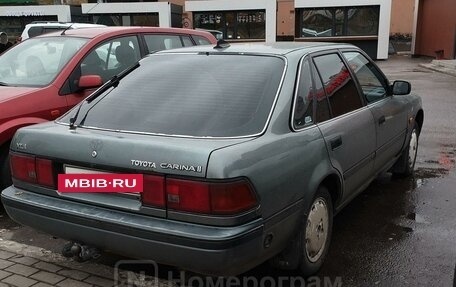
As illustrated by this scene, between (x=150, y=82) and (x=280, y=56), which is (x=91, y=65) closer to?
(x=150, y=82)

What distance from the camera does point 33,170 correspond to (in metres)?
3.10

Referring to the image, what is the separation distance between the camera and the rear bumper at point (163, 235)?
2.50 m

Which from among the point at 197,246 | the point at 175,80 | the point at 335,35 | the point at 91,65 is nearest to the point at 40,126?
the point at 175,80

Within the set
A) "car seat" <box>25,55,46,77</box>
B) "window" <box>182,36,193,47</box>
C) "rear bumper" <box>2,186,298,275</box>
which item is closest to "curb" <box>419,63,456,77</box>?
"window" <box>182,36,193,47</box>

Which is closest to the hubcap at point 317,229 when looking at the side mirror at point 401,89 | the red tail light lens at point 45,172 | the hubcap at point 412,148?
the red tail light lens at point 45,172

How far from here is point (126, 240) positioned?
8.88 ft

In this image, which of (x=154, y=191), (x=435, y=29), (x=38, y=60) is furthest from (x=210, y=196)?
(x=435, y=29)

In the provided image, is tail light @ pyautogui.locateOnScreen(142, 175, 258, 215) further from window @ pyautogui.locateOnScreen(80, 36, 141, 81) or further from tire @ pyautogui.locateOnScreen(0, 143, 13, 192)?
window @ pyautogui.locateOnScreen(80, 36, 141, 81)

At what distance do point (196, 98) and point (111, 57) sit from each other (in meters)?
2.83

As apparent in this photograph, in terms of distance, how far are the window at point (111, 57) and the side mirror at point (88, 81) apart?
0.26 meters

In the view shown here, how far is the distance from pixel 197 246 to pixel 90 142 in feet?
3.00

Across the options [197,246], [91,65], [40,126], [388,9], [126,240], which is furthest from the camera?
[388,9]
